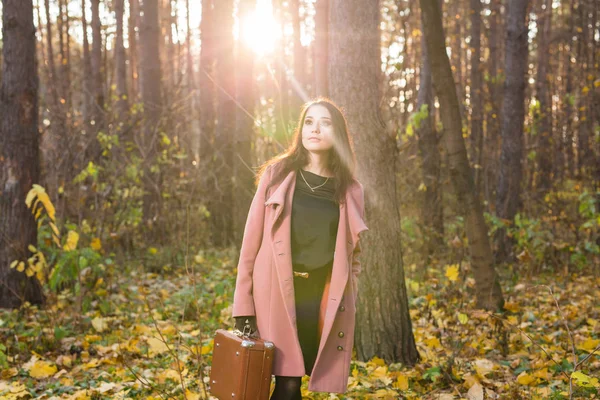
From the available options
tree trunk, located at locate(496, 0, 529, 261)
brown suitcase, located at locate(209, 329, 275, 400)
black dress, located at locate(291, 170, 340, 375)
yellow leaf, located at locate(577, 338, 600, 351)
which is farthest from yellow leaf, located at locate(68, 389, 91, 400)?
tree trunk, located at locate(496, 0, 529, 261)

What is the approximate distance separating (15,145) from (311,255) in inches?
202

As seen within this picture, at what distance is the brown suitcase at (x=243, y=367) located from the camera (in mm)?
3215

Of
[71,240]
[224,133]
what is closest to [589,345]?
[71,240]

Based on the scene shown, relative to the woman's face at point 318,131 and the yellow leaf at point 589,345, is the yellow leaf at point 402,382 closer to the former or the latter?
the yellow leaf at point 589,345

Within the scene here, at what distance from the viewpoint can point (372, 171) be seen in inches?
210

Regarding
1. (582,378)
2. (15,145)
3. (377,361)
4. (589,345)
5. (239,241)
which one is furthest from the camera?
(239,241)

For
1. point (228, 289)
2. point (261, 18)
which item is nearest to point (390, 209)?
point (228, 289)

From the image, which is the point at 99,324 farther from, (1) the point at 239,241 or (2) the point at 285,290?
(1) the point at 239,241

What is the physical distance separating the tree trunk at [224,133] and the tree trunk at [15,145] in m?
4.81

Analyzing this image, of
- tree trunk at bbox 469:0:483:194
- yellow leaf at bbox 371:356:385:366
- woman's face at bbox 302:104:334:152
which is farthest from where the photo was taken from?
tree trunk at bbox 469:0:483:194

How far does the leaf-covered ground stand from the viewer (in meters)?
4.68

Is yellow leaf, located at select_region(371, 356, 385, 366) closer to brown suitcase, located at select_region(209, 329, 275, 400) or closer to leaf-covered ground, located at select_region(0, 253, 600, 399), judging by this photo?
leaf-covered ground, located at select_region(0, 253, 600, 399)

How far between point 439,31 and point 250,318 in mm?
4142

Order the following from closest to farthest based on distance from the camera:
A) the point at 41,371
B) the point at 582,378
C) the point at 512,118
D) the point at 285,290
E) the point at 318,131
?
the point at 582,378 → the point at 285,290 → the point at 318,131 → the point at 41,371 → the point at 512,118
